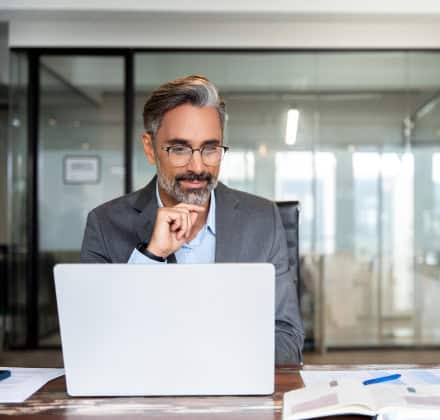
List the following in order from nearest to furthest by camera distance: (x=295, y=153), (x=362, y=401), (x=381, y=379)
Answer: (x=362, y=401)
(x=381, y=379)
(x=295, y=153)

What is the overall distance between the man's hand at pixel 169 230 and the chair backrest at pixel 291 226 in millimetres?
666

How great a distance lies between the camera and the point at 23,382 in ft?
4.89

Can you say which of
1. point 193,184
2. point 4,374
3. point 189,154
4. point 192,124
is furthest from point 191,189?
point 4,374

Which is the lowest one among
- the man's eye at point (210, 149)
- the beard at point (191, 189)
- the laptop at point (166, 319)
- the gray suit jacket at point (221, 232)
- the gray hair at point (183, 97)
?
the laptop at point (166, 319)

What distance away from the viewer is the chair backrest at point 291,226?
233 cm

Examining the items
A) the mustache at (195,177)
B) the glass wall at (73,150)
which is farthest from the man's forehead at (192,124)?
the glass wall at (73,150)

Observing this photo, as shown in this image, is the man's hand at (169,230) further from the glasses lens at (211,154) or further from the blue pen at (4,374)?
the blue pen at (4,374)

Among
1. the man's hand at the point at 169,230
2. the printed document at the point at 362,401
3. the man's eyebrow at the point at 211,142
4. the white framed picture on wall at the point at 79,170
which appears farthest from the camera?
the white framed picture on wall at the point at 79,170

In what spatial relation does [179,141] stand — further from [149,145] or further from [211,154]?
[149,145]

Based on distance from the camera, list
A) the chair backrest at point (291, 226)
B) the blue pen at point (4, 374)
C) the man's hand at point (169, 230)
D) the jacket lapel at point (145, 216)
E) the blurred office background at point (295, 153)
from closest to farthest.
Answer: the blue pen at point (4, 374)
the man's hand at point (169, 230)
the jacket lapel at point (145, 216)
the chair backrest at point (291, 226)
the blurred office background at point (295, 153)

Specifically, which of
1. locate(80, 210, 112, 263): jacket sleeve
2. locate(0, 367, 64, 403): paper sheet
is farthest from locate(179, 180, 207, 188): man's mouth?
locate(0, 367, 64, 403): paper sheet

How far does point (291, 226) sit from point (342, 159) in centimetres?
310

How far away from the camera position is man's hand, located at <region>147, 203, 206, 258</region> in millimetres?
1743

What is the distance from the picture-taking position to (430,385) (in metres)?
1.35
